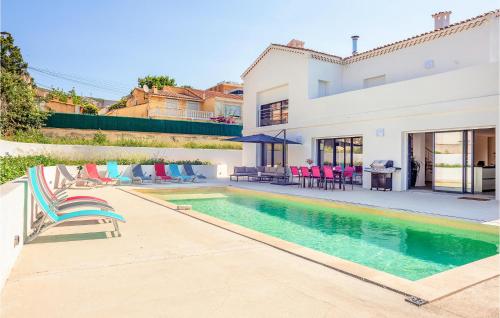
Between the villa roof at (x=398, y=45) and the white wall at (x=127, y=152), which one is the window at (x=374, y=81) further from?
the white wall at (x=127, y=152)

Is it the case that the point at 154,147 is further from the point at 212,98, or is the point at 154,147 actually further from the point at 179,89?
the point at 179,89

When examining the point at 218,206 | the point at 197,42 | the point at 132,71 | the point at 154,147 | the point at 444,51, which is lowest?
the point at 218,206

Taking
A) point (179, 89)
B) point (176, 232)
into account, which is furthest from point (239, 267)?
point (179, 89)

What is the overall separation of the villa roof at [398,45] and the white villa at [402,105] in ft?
0.13

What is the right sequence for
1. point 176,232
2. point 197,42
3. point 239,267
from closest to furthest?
1. point 239,267
2. point 176,232
3. point 197,42

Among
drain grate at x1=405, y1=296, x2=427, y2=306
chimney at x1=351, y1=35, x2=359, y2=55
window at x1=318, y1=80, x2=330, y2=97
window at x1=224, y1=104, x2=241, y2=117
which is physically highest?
chimney at x1=351, y1=35, x2=359, y2=55

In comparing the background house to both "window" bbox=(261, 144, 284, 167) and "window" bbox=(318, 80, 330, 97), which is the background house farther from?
"window" bbox=(318, 80, 330, 97)

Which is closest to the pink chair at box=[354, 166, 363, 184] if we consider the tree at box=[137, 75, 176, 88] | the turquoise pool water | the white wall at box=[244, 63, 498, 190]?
the white wall at box=[244, 63, 498, 190]

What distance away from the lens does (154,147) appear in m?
21.6

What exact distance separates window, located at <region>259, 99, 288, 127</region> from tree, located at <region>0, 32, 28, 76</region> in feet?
62.5

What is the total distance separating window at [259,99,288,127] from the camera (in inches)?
790

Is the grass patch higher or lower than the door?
higher

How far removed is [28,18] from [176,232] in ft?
39.7

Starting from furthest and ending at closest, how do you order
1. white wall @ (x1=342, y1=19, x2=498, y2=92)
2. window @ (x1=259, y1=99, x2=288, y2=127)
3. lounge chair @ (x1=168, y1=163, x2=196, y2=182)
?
1. window @ (x1=259, y1=99, x2=288, y2=127)
2. lounge chair @ (x1=168, y1=163, x2=196, y2=182)
3. white wall @ (x1=342, y1=19, x2=498, y2=92)
